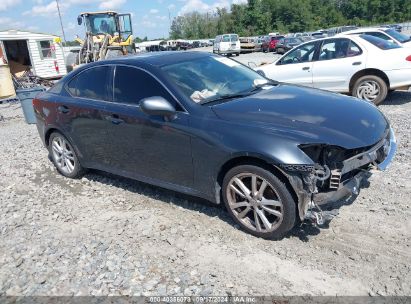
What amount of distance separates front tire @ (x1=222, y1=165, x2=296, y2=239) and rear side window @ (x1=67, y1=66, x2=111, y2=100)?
1.99m

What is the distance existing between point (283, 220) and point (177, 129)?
1.33 m

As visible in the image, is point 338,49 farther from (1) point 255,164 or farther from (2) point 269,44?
(2) point 269,44

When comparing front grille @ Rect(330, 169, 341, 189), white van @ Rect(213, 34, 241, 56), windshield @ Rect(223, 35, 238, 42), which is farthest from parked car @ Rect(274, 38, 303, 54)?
front grille @ Rect(330, 169, 341, 189)

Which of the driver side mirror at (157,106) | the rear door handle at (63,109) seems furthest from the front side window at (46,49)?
the driver side mirror at (157,106)

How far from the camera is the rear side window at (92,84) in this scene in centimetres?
453

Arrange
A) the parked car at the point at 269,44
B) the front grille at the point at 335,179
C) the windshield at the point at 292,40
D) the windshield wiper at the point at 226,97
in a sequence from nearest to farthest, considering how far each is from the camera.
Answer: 1. the front grille at the point at 335,179
2. the windshield wiper at the point at 226,97
3. the windshield at the point at 292,40
4. the parked car at the point at 269,44

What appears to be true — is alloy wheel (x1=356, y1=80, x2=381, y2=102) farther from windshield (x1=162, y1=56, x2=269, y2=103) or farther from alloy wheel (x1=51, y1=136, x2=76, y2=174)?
alloy wheel (x1=51, y1=136, x2=76, y2=174)

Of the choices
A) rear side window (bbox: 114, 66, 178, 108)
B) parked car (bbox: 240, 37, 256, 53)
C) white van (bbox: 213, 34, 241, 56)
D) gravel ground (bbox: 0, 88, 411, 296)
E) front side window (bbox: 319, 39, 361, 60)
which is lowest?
parked car (bbox: 240, 37, 256, 53)

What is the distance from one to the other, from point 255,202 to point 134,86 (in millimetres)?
1894

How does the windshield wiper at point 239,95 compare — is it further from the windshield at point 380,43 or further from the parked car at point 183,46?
the parked car at point 183,46

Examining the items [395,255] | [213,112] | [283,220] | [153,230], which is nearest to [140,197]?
[153,230]

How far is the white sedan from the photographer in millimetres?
7738

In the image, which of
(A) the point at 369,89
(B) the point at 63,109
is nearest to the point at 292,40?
(A) the point at 369,89

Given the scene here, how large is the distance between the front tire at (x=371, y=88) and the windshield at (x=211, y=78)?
4205 millimetres
